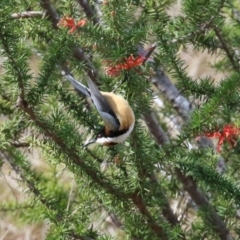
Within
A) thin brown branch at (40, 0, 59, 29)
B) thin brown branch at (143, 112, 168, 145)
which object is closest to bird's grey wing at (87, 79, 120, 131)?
thin brown branch at (40, 0, 59, 29)

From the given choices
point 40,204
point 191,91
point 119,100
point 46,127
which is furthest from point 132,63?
point 40,204

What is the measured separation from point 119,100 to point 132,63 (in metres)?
0.12

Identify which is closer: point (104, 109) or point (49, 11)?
point (104, 109)

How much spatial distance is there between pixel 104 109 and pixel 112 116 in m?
0.03

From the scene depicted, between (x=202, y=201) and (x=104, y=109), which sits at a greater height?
(x=104, y=109)

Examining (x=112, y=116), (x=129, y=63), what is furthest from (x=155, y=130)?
(x=129, y=63)

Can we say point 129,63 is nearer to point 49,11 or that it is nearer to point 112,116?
point 112,116

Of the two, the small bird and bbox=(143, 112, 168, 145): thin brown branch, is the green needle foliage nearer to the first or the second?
the small bird

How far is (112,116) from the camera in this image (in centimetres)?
146

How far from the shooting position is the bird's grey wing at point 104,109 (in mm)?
1420

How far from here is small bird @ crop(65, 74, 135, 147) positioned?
4.61 ft

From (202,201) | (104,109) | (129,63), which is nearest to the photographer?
(129,63)

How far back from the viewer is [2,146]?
159 centimetres

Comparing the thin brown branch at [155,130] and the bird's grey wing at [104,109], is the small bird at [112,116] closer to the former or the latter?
the bird's grey wing at [104,109]
